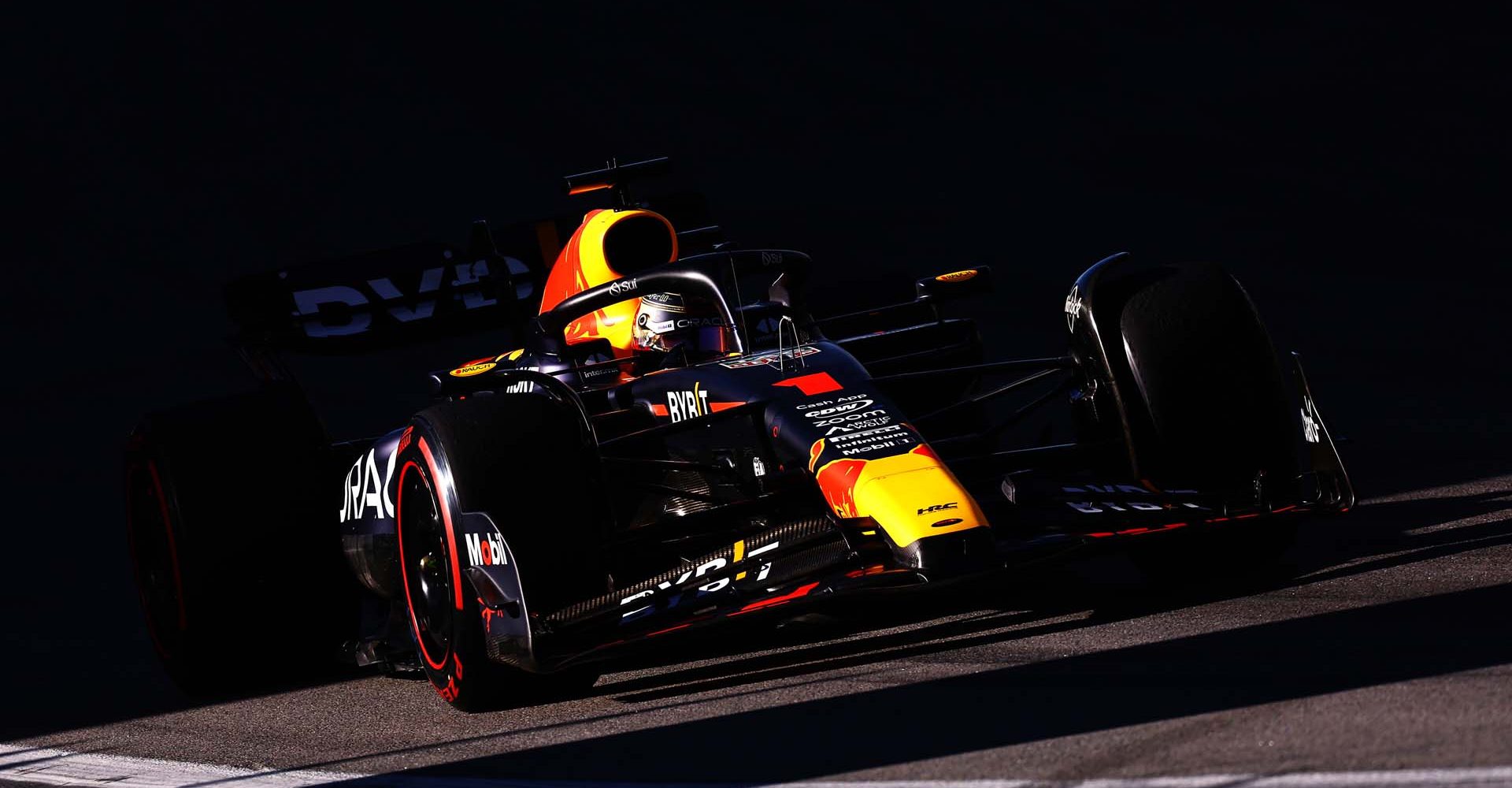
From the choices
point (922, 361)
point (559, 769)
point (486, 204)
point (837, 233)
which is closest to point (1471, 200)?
point (837, 233)

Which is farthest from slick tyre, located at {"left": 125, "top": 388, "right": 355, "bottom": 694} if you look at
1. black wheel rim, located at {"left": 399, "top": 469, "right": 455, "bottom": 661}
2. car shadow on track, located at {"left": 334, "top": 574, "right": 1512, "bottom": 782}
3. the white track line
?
car shadow on track, located at {"left": 334, "top": 574, "right": 1512, "bottom": 782}

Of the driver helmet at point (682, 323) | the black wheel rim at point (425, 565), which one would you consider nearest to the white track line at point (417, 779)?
the black wheel rim at point (425, 565)

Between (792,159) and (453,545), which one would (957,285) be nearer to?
(453,545)

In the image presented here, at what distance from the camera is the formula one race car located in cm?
594

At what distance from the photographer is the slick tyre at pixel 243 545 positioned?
24.5ft

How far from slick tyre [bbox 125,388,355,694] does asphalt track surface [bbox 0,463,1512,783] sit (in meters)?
0.32

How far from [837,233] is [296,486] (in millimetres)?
15029

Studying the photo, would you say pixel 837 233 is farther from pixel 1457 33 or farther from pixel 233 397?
pixel 233 397

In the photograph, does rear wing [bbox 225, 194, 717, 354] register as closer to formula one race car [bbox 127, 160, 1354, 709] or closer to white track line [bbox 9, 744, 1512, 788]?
formula one race car [bbox 127, 160, 1354, 709]

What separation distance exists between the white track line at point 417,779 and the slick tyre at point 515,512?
2.66ft

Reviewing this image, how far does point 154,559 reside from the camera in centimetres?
823

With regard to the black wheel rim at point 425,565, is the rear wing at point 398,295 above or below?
above

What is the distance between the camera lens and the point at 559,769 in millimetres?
5098

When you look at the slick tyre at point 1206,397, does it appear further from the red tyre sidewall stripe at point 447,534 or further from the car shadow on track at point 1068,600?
the red tyre sidewall stripe at point 447,534
